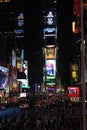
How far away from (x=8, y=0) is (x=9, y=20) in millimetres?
13291

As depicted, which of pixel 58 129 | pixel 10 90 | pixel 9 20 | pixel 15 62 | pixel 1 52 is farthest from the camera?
pixel 9 20

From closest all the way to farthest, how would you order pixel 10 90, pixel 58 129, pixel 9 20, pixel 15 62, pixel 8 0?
pixel 58 129 < pixel 10 90 < pixel 15 62 < pixel 8 0 < pixel 9 20

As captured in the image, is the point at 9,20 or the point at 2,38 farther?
the point at 9,20

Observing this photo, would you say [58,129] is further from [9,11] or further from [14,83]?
[9,11]

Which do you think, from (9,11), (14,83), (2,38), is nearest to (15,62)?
(14,83)

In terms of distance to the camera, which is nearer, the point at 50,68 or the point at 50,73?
the point at 50,73

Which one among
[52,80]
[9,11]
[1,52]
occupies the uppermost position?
[9,11]

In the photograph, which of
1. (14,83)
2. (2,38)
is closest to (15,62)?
(14,83)

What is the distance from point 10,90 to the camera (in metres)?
126

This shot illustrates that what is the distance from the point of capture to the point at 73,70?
186 meters

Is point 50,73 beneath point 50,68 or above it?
beneath

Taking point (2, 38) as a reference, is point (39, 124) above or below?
below

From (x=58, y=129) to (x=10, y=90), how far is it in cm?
9492

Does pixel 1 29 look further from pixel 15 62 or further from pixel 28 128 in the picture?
pixel 28 128
